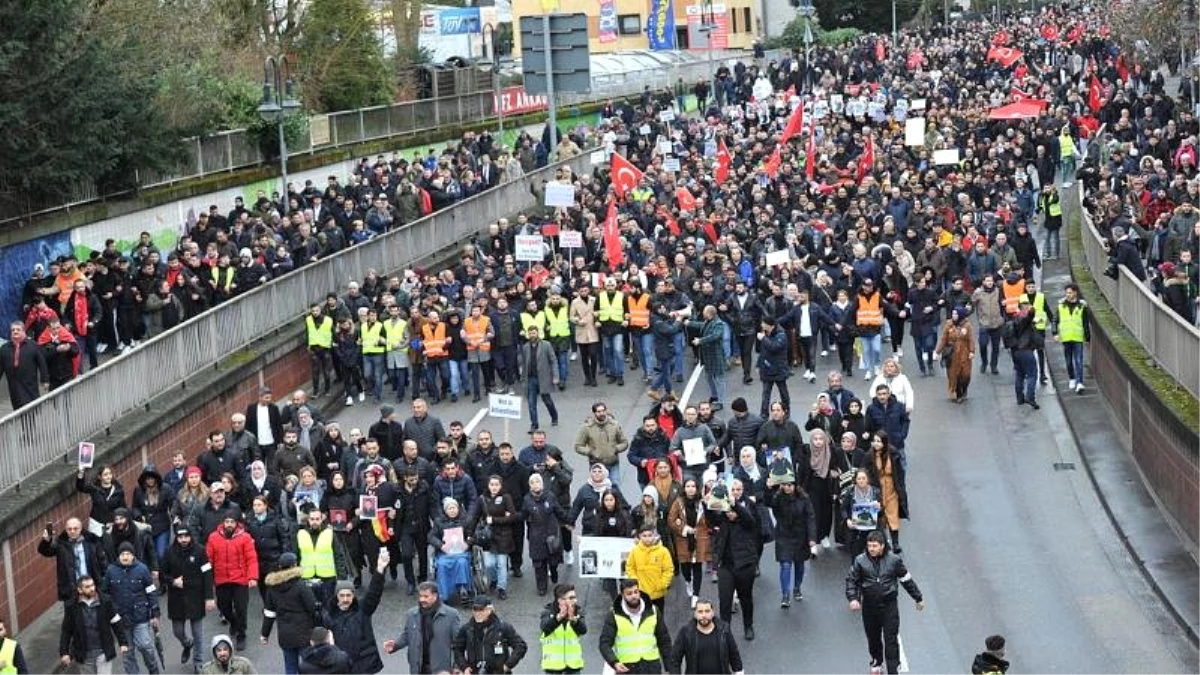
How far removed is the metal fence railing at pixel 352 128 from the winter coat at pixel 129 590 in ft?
46.8

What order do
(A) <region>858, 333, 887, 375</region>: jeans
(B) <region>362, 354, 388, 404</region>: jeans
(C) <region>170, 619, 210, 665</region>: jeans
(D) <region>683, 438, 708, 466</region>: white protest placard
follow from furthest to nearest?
(B) <region>362, 354, 388, 404</region>: jeans
(A) <region>858, 333, 887, 375</region>: jeans
(D) <region>683, 438, 708, 466</region>: white protest placard
(C) <region>170, 619, 210, 665</region>: jeans

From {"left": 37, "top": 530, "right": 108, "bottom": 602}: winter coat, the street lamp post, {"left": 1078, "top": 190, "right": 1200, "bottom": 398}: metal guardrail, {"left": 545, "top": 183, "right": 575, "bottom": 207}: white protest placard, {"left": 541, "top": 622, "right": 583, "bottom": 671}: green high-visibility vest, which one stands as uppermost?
the street lamp post

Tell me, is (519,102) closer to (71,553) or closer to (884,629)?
(71,553)

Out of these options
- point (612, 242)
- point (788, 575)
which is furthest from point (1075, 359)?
point (788, 575)

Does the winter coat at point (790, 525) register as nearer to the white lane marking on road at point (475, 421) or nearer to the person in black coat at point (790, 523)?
the person in black coat at point (790, 523)

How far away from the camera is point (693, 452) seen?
21.1m

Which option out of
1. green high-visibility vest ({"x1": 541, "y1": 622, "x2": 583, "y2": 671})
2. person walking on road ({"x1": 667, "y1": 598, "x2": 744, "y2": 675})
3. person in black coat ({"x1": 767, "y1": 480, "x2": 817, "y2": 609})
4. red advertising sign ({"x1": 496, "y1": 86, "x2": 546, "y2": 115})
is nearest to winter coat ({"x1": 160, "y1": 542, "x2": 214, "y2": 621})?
green high-visibility vest ({"x1": 541, "y1": 622, "x2": 583, "y2": 671})

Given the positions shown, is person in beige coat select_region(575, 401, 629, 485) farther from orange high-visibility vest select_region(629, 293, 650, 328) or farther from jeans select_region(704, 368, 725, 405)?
orange high-visibility vest select_region(629, 293, 650, 328)

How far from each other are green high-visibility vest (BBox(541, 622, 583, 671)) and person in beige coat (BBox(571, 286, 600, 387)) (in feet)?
45.6

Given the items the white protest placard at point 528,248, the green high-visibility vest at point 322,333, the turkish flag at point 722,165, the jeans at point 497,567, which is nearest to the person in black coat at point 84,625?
the jeans at point 497,567

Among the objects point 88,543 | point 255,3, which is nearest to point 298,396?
point 88,543

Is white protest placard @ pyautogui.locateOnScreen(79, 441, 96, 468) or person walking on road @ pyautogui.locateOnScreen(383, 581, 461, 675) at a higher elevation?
white protest placard @ pyautogui.locateOnScreen(79, 441, 96, 468)

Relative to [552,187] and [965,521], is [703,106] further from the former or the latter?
[965,521]

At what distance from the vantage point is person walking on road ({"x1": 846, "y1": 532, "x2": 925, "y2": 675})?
17.1 meters
